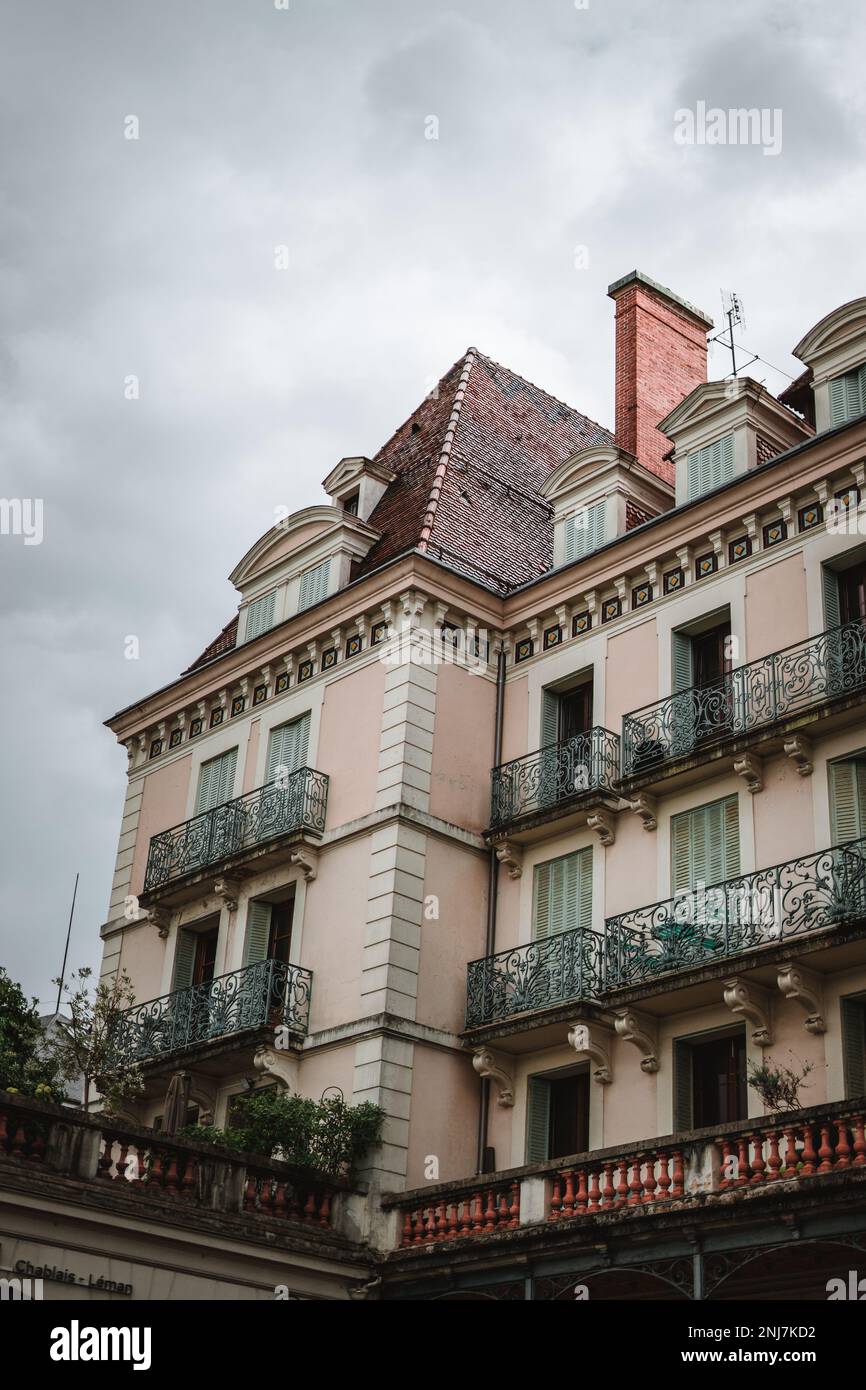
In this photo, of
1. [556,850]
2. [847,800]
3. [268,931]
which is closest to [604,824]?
[556,850]

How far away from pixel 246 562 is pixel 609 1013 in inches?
449

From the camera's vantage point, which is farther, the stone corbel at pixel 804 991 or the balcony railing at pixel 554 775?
the balcony railing at pixel 554 775

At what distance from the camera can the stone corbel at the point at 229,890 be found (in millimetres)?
26312

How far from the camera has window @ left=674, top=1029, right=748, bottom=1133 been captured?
21.2 metres

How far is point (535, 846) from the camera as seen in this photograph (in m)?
24.9

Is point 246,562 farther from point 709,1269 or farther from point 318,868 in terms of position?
point 709,1269

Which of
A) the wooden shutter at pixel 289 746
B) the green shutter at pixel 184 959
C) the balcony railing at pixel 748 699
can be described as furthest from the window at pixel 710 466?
the green shutter at pixel 184 959

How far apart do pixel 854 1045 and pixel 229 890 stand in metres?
10.2

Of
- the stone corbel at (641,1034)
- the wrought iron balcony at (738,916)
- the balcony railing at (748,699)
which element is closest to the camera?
the wrought iron balcony at (738,916)

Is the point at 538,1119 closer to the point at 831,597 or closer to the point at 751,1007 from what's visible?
the point at 751,1007

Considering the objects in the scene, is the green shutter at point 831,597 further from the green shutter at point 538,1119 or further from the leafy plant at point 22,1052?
the leafy plant at point 22,1052

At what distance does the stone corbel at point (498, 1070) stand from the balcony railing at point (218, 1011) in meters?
2.55

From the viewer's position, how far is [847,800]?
21.0 metres

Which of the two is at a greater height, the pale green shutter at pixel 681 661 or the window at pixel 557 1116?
the pale green shutter at pixel 681 661
